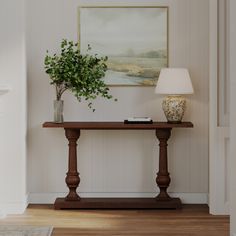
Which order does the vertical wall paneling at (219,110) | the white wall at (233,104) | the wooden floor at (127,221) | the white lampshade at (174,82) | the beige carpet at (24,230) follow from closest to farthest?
1. the white wall at (233,104)
2. the beige carpet at (24,230)
3. the wooden floor at (127,221)
4. the vertical wall paneling at (219,110)
5. the white lampshade at (174,82)

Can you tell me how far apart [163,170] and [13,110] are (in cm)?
148

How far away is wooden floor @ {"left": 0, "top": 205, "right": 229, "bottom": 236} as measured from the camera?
Result: 5.00 m

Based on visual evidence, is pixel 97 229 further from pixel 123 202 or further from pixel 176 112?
pixel 176 112

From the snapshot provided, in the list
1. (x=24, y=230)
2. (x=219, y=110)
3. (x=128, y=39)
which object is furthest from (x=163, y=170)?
(x=24, y=230)

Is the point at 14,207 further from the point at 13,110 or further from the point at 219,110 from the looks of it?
the point at 219,110

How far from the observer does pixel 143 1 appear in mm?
6004

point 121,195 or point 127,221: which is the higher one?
point 121,195

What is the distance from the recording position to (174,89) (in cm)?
568

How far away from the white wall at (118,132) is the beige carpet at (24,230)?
0.97 metres

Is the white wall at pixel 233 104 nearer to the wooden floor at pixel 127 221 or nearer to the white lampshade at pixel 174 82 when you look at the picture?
the wooden floor at pixel 127 221

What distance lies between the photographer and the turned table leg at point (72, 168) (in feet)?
19.1

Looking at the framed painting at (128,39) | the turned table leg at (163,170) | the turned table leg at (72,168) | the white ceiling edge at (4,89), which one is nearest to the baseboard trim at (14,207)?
the turned table leg at (72,168)

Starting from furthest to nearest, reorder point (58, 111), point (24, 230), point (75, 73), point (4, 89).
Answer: point (58, 111) < point (75, 73) < point (4, 89) < point (24, 230)

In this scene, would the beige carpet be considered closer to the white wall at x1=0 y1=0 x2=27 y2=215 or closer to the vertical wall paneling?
the white wall at x1=0 y1=0 x2=27 y2=215
